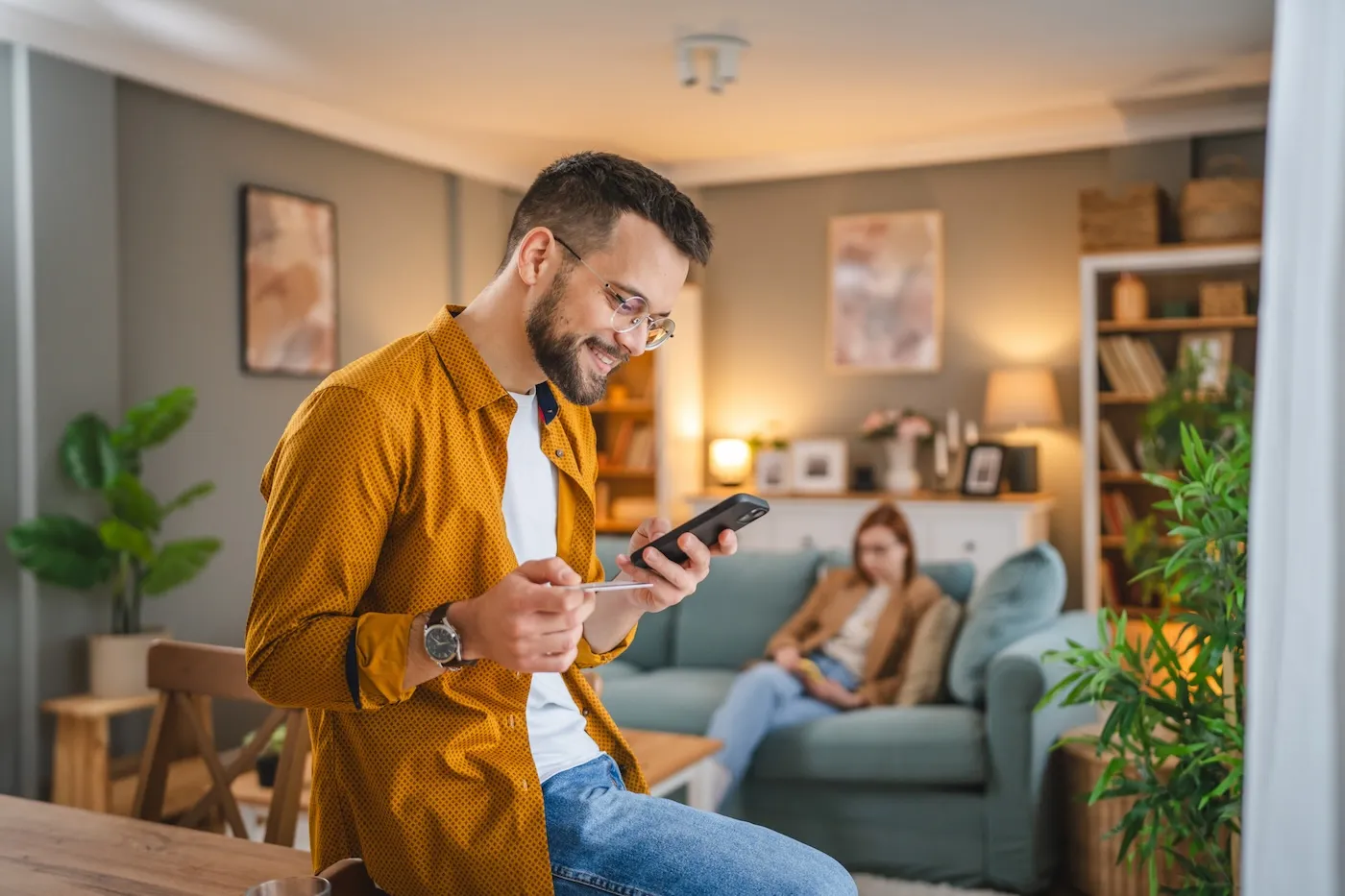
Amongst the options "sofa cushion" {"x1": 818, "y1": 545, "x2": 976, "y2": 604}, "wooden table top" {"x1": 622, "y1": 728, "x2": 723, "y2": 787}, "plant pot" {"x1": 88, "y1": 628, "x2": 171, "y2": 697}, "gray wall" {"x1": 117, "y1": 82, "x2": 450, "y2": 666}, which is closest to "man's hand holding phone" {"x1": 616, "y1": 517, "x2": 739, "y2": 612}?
"wooden table top" {"x1": 622, "y1": 728, "x2": 723, "y2": 787}

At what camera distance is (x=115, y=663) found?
4.03m

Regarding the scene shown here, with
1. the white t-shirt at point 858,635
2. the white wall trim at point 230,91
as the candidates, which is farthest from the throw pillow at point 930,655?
the white wall trim at point 230,91

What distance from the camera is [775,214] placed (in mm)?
6578

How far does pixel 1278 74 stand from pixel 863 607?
3.21 meters

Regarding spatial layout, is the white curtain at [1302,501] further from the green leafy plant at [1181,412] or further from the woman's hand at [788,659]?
the green leafy plant at [1181,412]

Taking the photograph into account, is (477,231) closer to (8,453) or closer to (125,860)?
(8,453)

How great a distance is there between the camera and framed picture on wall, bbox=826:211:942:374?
6129mm

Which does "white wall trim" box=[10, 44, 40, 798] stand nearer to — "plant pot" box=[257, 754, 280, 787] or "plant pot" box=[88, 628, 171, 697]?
"plant pot" box=[88, 628, 171, 697]

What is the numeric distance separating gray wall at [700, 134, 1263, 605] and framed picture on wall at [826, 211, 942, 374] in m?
0.08

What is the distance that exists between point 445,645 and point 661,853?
0.34m

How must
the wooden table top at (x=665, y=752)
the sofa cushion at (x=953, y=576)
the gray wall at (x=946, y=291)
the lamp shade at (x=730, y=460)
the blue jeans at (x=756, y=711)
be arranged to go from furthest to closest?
1. the lamp shade at (x=730, y=460)
2. the gray wall at (x=946, y=291)
3. the sofa cushion at (x=953, y=576)
4. the blue jeans at (x=756, y=711)
5. the wooden table top at (x=665, y=752)

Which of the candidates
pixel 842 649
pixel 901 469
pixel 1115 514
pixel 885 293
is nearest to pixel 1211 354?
pixel 1115 514

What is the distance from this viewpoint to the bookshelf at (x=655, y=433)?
20.5 feet

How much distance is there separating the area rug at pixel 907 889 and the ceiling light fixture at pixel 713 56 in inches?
111
